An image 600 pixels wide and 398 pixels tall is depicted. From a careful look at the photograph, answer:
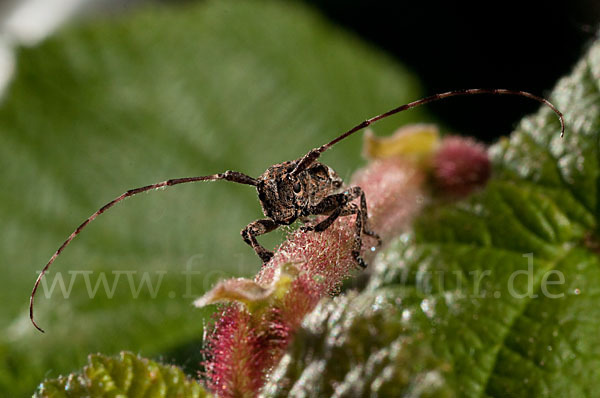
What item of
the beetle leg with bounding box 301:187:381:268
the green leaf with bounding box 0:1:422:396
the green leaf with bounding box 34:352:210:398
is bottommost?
the green leaf with bounding box 34:352:210:398

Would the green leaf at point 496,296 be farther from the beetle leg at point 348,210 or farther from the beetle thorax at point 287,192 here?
the beetle thorax at point 287,192

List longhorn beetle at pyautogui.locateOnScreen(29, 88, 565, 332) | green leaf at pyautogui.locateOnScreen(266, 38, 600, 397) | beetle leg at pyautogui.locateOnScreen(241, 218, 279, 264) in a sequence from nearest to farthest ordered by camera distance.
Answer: green leaf at pyautogui.locateOnScreen(266, 38, 600, 397) < longhorn beetle at pyautogui.locateOnScreen(29, 88, 565, 332) < beetle leg at pyautogui.locateOnScreen(241, 218, 279, 264)

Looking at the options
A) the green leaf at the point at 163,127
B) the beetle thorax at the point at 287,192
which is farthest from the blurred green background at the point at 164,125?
the beetle thorax at the point at 287,192

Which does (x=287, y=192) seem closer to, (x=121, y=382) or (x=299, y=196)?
(x=299, y=196)

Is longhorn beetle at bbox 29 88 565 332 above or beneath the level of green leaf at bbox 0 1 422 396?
beneath

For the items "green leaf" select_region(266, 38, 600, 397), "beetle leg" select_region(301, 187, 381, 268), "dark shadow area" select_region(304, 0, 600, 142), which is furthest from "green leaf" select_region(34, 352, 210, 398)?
"dark shadow area" select_region(304, 0, 600, 142)

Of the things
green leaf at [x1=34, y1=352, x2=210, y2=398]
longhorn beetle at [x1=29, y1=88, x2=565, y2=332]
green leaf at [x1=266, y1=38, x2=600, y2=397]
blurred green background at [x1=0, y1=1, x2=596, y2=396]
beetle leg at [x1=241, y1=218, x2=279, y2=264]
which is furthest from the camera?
blurred green background at [x1=0, y1=1, x2=596, y2=396]

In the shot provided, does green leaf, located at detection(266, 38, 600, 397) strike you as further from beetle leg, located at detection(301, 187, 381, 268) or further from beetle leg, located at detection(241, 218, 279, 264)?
beetle leg, located at detection(241, 218, 279, 264)
